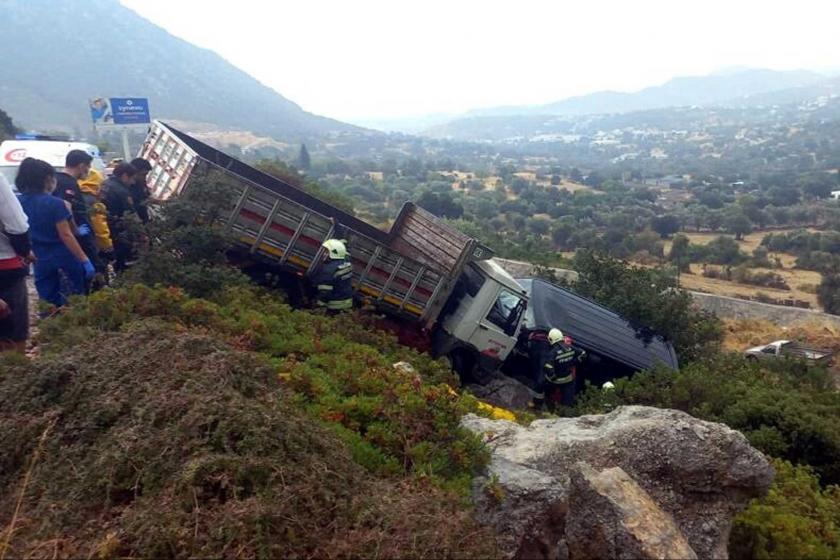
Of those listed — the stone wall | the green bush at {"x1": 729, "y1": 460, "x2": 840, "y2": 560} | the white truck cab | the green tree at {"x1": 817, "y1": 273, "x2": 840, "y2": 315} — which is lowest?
the white truck cab

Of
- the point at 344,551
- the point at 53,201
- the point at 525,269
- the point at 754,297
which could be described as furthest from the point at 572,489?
the point at 754,297

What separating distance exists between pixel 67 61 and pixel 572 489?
5561 inches

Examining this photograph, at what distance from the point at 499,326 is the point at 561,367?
3.72 feet

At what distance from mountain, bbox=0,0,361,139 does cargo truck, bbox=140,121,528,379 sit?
87.8m

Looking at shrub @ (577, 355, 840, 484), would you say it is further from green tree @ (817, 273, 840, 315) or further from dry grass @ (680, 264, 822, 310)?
dry grass @ (680, 264, 822, 310)

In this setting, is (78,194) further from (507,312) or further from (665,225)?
(665,225)

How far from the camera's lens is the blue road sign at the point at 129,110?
14.1 metres

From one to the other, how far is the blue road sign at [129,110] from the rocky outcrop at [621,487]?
12.4m

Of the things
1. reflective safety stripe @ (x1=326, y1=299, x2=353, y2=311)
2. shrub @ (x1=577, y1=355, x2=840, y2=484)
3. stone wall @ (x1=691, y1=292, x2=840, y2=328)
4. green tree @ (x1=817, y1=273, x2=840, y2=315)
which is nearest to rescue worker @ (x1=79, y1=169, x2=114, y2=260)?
reflective safety stripe @ (x1=326, y1=299, x2=353, y2=311)

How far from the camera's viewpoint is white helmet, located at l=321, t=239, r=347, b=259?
8070 millimetres

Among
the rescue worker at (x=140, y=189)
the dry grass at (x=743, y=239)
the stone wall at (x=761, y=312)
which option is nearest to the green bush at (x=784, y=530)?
the rescue worker at (x=140, y=189)

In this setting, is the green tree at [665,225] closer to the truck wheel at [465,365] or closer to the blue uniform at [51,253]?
the truck wheel at [465,365]

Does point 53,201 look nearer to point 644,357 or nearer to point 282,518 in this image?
point 282,518

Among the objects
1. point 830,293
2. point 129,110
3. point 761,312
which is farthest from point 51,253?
point 830,293
